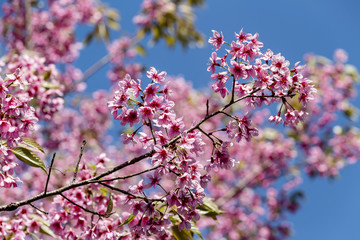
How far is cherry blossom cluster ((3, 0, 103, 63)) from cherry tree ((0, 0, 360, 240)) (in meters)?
0.03

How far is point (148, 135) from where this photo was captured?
229cm

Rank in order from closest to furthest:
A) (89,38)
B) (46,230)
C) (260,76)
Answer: (260,76)
(46,230)
(89,38)

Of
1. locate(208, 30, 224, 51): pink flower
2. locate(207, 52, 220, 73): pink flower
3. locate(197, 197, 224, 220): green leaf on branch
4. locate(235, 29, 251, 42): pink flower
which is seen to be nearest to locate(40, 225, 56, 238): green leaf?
locate(197, 197, 224, 220): green leaf on branch

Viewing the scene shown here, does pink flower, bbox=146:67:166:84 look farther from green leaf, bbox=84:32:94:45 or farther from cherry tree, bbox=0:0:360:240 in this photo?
green leaf, bbox=84:32:94:45

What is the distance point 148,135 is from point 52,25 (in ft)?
24.6

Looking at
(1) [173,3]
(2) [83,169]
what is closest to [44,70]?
(2) [83,169]

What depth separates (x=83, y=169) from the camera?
2863 millimetres

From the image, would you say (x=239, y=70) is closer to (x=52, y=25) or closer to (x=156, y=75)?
(x=156, y=75)

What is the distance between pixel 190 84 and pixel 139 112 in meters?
12.2

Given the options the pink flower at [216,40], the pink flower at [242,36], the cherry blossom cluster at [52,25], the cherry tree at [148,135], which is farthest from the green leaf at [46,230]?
the cherry blossom cluster at [52,25]

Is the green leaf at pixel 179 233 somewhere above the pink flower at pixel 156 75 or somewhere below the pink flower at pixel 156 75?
below

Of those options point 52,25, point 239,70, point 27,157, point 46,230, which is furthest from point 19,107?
point 52,25

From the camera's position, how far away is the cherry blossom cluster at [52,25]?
319 inches

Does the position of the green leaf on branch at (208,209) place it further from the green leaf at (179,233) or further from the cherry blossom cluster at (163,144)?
the cherry blossom cluster at (163,144)
